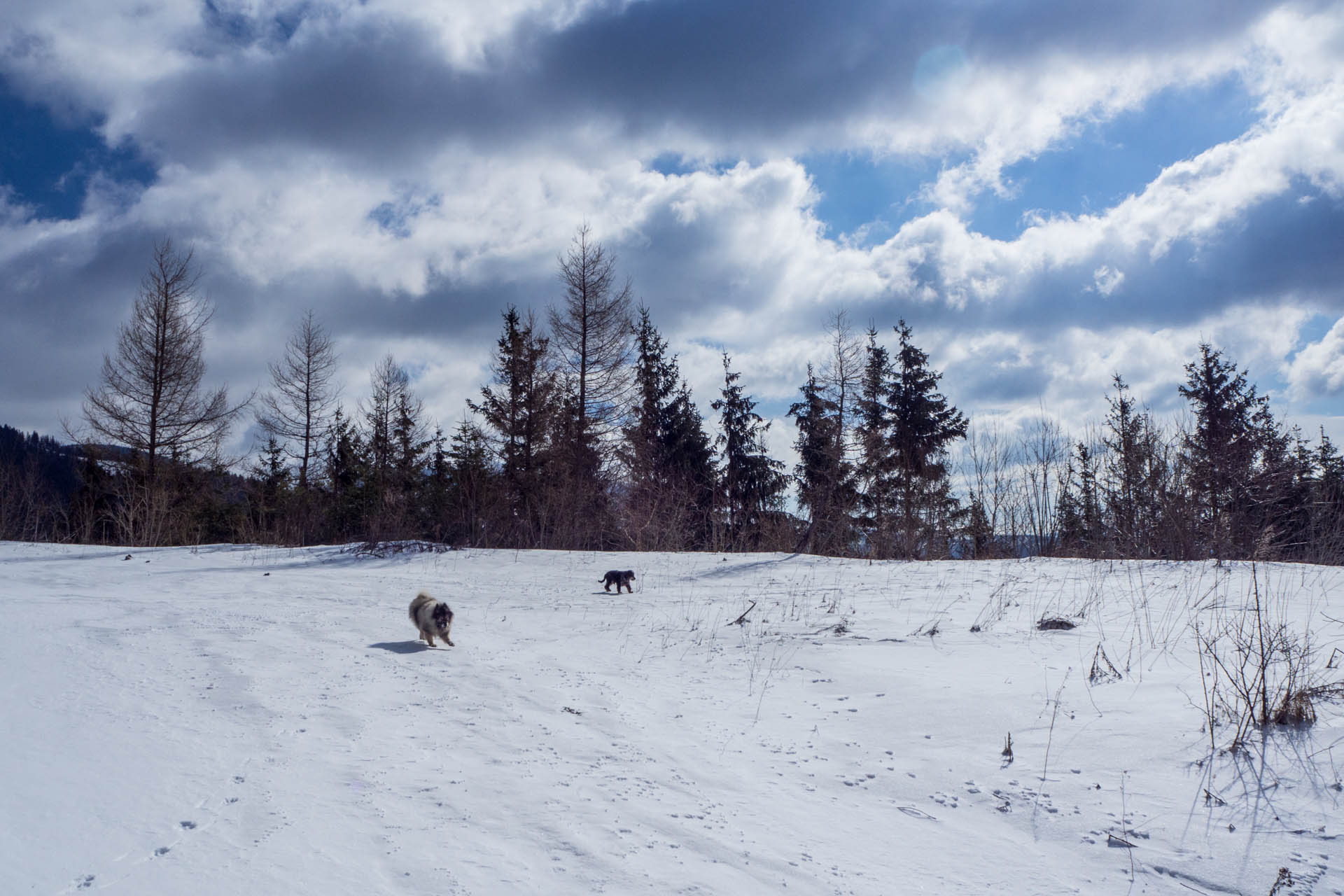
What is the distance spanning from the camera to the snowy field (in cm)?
261

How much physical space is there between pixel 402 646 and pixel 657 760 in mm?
3643

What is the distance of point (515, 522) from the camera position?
21.0 m

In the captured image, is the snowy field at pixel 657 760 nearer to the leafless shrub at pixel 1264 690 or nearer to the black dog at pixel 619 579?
the leafless shrub at pixel 1264 690

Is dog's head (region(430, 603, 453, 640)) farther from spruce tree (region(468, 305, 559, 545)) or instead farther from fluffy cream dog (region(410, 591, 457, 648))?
spruce tree (region(468, 305, 559, 545))

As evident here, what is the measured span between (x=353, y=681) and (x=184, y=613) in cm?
395

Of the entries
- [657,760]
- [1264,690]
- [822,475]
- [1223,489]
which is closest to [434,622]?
[657,760]

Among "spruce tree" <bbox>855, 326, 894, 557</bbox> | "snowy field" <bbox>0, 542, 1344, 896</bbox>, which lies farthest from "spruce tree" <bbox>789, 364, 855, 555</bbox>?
"snowy field" <bbox>0, 542, 1344, 896</bbox>

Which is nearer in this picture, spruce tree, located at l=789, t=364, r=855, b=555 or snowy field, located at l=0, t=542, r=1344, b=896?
snowy field, located at l=0, t=542, r=1344, b=896

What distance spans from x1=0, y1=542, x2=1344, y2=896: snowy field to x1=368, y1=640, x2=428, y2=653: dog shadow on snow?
0.27ft

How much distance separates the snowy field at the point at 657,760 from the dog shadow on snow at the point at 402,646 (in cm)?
Answer: 8

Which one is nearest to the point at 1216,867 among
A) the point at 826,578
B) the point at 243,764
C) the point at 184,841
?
the point at 184,841

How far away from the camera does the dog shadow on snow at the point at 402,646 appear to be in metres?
6.39

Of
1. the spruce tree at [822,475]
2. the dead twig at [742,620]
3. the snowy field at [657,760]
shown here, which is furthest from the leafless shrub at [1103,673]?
the spruce tree at [822,475]

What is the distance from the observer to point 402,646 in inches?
259
